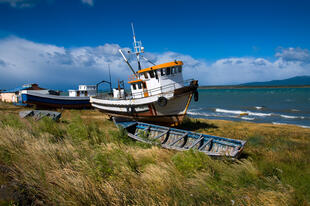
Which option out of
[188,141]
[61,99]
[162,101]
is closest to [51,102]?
[61,99]

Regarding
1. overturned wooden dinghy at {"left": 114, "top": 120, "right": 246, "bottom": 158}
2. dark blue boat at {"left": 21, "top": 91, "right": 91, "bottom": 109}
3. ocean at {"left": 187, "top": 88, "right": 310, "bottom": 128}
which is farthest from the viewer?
dark blue boat at {"left": 21, "top": 91, "right": 91, "bottom": 109}

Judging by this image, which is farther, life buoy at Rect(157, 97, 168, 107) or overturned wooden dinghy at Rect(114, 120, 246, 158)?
life buoy at Rect(157, 97, 168, 107)

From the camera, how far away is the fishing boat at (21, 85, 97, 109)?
23.5 meters

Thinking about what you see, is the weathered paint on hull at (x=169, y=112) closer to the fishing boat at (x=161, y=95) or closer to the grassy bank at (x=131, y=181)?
the fishing boat at (x=161, y=95)

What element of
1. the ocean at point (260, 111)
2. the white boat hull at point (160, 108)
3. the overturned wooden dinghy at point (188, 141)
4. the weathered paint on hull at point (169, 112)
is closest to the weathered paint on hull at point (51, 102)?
the white boat hull at point (160, 108)

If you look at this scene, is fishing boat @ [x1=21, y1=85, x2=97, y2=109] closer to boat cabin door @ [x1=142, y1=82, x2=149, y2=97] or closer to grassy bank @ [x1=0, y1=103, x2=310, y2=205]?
boat cabin door @ [x1=142, y1=82, x2=149, y2=97]

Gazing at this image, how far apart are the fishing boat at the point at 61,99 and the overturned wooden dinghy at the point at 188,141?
1783cm

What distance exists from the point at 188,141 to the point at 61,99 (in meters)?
22.6

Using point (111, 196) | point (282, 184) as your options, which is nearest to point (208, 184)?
point (282, 184)

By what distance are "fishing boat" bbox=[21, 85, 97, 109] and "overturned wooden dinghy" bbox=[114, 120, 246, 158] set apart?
58.5 ft

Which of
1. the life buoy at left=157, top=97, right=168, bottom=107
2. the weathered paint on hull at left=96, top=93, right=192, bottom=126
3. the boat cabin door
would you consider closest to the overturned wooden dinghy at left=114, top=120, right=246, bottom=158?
the life buoy at left=157, top=97, right=168, bottom=107

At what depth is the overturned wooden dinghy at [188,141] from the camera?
712cm

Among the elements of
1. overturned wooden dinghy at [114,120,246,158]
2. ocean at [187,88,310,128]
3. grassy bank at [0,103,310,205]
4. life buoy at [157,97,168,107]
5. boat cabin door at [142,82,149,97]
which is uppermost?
boat cabin door at [142,82,149,97]

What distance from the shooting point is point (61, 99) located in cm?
2455
